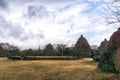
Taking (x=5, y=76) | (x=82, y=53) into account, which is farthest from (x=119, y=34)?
(x=82, y=53)

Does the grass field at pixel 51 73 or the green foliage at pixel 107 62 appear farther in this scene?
the green foliage at pixel 107 62

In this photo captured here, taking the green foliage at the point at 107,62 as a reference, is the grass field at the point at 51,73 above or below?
below

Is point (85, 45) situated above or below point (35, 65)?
above

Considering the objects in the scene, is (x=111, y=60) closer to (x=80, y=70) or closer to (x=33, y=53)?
(x=80, y=70)

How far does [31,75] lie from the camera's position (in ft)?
77.1

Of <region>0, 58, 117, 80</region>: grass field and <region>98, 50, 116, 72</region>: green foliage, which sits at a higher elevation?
<region>98, 50, 116, 72</region>: green foliage

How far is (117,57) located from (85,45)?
2752 centimetres

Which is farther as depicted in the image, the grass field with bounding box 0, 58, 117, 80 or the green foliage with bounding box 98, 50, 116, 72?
the green foliage with bounding box 98, 50, 116, 72

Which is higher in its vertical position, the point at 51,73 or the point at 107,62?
the point at 107,62

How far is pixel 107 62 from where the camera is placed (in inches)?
903

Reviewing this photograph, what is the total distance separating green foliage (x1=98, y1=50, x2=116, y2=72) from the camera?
22.6 meters

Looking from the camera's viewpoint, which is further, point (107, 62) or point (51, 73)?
point (51, 73)

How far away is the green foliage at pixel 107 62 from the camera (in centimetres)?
2257

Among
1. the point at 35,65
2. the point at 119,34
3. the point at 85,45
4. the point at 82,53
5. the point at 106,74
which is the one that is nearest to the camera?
the point at 106,74
